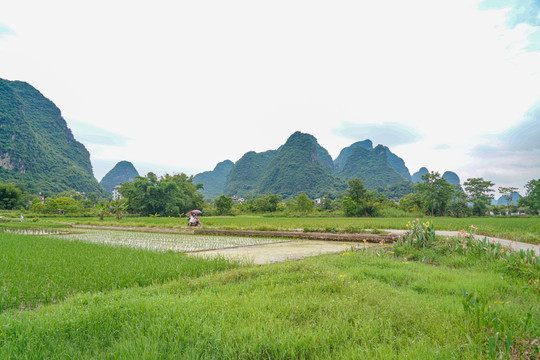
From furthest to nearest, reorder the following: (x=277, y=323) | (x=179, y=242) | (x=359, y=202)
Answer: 1. (x=359, y=202)
2. (x=179, y=242)
3. (x=277, y=323)

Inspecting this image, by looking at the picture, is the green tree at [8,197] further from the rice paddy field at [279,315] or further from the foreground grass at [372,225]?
the rice paddy field at [279,315]

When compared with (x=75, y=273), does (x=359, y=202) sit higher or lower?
higher

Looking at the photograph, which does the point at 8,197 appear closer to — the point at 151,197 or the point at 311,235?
the point at 151,197

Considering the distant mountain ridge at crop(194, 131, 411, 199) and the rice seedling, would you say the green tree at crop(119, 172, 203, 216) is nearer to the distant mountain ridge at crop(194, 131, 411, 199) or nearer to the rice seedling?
the rice seedling

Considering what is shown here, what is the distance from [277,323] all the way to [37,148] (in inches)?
4134

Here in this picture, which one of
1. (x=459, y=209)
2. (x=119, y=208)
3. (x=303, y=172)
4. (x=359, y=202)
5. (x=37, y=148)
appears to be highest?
(x=37, y=148)

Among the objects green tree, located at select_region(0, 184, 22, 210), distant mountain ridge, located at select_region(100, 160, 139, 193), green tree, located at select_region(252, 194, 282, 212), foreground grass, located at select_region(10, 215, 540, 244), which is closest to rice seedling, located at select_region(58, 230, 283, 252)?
foreground grass, located at select_region(10, 215, 540, 244)

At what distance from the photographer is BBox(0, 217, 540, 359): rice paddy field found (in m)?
1.86

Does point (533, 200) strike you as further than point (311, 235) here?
Yes

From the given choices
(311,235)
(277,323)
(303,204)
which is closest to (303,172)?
(303,204)

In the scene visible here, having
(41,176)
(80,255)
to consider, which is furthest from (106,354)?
(41,176)

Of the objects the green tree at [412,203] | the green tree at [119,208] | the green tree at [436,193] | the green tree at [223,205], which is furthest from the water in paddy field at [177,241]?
the green tree at [412,203]

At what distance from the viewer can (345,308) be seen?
8.41 ft

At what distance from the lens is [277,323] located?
2230 millimetres
